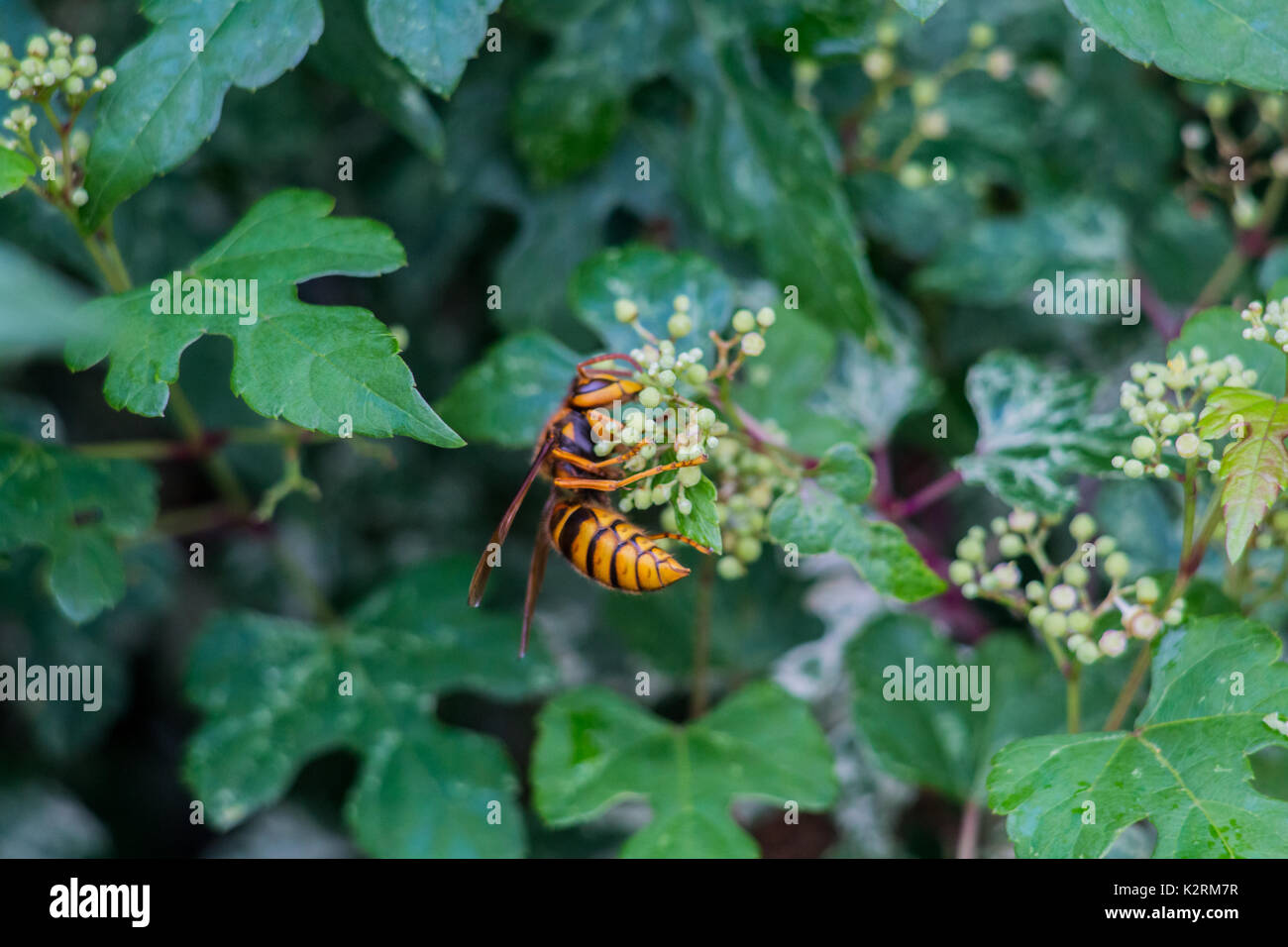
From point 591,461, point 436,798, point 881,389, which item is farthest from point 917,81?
point 436,798

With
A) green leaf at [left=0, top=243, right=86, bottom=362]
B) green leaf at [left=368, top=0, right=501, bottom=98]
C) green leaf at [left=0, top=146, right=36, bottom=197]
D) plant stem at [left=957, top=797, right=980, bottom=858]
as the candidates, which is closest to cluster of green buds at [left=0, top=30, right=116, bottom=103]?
green leaf at [left=0, top=146, right=36, bottom=197]

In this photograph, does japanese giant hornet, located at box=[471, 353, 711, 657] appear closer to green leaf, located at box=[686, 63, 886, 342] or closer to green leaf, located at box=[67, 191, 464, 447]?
green leaf, located at box=[67, 191, 464, 447]

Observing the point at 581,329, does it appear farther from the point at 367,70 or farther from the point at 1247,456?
the point at 1247,456

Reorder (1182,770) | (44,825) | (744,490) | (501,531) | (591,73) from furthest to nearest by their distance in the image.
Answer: (44,825) < (591,73) < (744,490) < (501,531) < (1182,770)

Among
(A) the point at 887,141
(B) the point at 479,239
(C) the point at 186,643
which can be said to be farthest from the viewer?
(C) the point at 186,643
